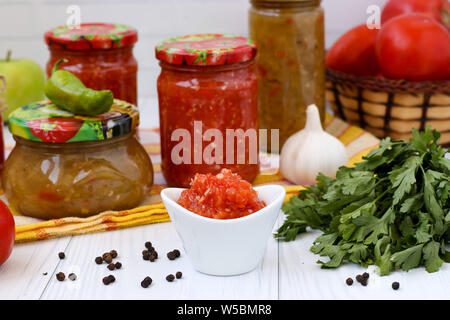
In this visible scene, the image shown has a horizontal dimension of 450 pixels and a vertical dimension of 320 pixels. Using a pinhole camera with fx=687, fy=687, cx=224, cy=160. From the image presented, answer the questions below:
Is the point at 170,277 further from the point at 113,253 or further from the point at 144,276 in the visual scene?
the point at 113,253

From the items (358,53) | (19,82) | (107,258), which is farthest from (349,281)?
(19,82)

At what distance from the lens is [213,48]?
4.95ft

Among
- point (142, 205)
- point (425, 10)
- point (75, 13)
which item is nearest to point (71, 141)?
point (142, 205)

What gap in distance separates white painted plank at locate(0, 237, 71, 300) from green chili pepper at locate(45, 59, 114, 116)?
0.91 ft

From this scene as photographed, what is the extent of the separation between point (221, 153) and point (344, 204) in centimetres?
33

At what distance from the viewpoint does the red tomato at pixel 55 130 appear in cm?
138

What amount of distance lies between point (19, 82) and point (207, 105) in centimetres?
89

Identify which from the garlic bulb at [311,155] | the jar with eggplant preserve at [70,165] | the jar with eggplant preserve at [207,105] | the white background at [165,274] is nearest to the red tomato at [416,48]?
the garlic bulb at [311,155]

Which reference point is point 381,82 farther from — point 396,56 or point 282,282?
point 282,282

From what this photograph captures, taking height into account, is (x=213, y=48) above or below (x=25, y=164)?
above

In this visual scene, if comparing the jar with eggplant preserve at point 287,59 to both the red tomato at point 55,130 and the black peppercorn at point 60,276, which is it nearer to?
the red tomato at point 55,130

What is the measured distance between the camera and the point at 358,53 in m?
1.96

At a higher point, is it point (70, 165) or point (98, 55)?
point (98, 55)

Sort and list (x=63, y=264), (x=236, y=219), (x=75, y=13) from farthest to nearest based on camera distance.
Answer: (x=75, y=13)
(x=63, y=264)
(x=236, y=219)
